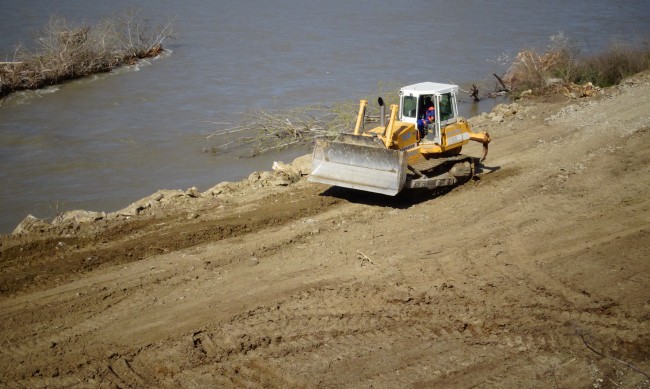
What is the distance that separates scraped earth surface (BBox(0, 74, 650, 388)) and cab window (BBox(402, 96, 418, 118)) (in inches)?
60.5

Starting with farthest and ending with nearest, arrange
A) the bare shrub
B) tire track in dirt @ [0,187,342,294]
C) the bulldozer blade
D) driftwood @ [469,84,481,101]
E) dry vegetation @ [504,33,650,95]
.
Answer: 1. driftwood @ [469,84,481,101]
2. the bare shrub
3. dry vegetation @ [504,33,650,95]
4. the bulldozer blade
5. tire track in dirt @ [0,187,342,294]

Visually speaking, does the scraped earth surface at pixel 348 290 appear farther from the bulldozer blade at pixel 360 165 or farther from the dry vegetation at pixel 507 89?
the dry vegetation at pixel 507 89

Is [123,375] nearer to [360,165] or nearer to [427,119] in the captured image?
[360,165]

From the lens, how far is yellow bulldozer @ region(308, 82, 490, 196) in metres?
11.8

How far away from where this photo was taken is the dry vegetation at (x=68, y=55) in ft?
79.0

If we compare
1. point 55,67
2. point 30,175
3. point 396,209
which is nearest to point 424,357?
point 396,209

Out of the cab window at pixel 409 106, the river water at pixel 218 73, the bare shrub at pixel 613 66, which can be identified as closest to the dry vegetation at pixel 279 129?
the river water at pixel 218 73

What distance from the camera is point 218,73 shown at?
26.7 m

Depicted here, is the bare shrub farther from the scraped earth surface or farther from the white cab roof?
the white cab roof

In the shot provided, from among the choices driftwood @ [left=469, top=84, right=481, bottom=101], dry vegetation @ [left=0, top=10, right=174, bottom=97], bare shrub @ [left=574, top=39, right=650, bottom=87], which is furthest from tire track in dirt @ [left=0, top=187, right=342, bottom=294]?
dry vegetation @ [left=0, top=10, right=174, bottom=97]

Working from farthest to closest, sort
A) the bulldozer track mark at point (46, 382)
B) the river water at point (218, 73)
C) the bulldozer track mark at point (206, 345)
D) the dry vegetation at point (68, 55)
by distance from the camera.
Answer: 1. the dry vegetation at point (68, 55)
2. the river water at point (218, 73)
3. the bulldozer track mark at point (206, 345)
4. the bulldozer track mark at point (46, 382)

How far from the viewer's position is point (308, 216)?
1209cm

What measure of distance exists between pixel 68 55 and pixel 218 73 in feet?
18.2

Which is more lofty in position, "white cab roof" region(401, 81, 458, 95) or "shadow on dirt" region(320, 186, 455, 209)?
"white cab roof" region(401, 81, 458, 95)
